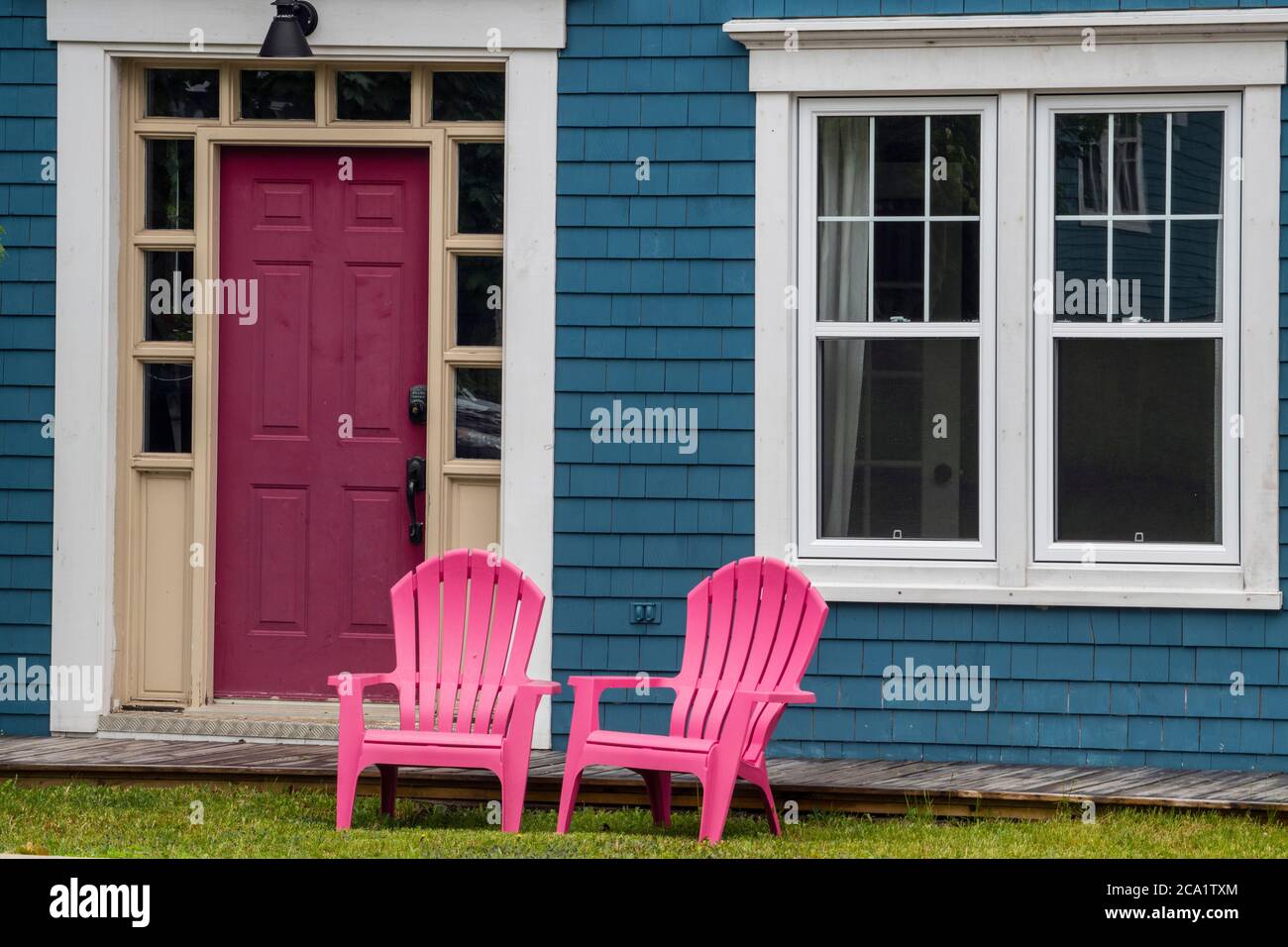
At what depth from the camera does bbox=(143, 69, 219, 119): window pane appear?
23.0ft

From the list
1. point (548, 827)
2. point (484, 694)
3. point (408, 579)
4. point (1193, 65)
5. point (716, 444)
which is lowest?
point (548, 827)

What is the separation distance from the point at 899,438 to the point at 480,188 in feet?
→ 6.32

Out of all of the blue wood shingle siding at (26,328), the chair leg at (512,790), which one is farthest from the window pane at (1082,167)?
the blue wood shingle siding at (26,328)

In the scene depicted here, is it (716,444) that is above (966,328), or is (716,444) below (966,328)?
below

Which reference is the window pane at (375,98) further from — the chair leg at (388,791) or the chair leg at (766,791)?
the chair leg at (766,791)

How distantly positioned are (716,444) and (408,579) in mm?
1441

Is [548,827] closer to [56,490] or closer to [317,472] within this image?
[317,472]

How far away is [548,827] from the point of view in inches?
231

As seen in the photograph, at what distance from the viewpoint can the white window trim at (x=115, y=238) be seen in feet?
22.2

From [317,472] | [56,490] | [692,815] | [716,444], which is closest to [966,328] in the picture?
[716,444]

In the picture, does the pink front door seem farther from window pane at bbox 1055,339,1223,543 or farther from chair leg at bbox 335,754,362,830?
window pane at bbox 1055,339,1223,543

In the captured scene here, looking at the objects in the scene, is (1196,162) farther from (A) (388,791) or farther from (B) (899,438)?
(A) (388,791)

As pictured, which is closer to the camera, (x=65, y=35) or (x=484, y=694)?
(x=484, y=694)

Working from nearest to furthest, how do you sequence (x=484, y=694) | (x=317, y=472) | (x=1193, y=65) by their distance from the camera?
1. (x=484, y=694)
2. (x=1193, y=65)
3. (x=317, y=472)
